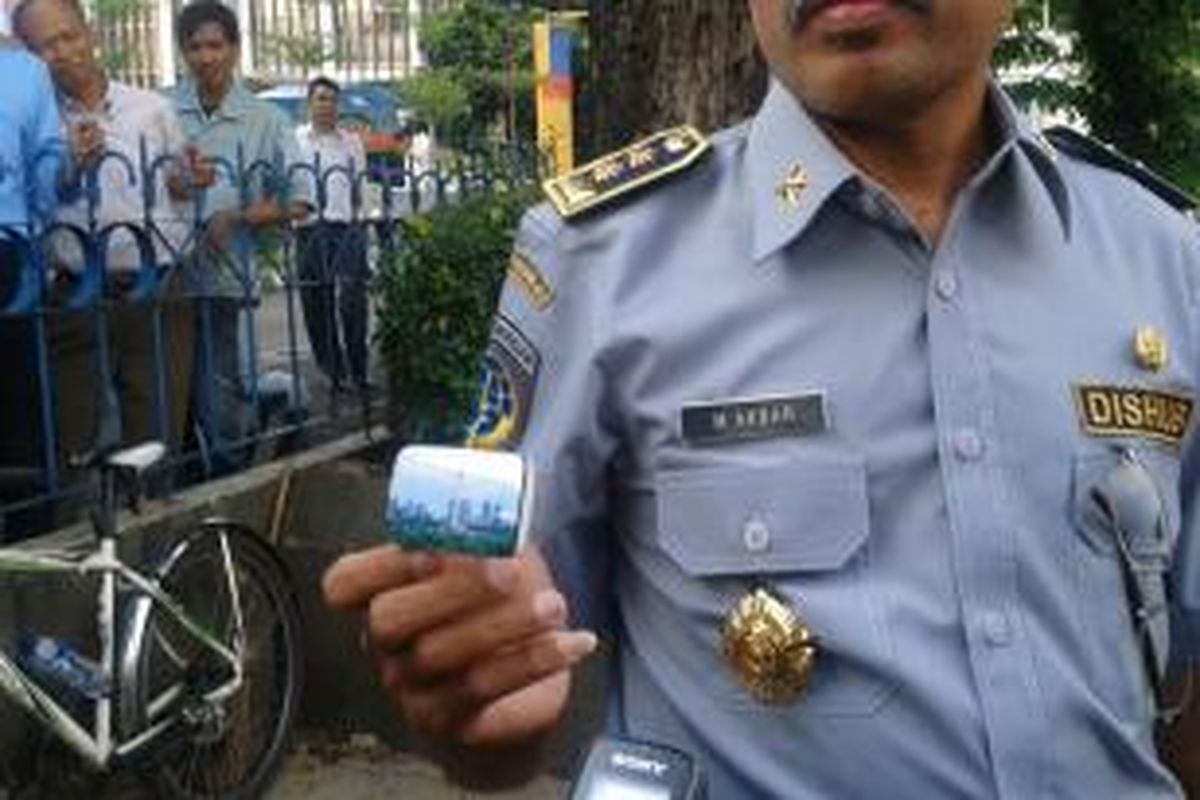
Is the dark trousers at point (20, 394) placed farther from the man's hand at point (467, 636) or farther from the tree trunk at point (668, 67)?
the man's hand at point (467, 636)

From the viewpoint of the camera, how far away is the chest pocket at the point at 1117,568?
1.53 m

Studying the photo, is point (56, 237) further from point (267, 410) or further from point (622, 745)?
point (622, 745)

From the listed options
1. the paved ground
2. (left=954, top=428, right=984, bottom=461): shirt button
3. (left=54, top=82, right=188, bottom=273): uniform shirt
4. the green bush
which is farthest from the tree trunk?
(left=954, top=428, right=984, bottom=461): shirt button

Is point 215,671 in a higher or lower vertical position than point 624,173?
lower

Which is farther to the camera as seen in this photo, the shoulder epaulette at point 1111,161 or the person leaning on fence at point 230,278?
the person leaning on fence at point 230,278

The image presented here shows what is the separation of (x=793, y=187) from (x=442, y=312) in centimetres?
352

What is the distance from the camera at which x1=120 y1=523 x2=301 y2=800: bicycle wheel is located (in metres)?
4.09

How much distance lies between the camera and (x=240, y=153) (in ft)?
17.7

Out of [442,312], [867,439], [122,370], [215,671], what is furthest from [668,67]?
[867,439]

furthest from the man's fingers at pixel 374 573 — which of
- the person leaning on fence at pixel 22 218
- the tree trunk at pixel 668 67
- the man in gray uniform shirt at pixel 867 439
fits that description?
the person leaning on fence at pixel 22 218

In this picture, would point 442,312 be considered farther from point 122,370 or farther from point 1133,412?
point 1133,412

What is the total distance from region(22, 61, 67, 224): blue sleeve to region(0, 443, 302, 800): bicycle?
1.97 ft

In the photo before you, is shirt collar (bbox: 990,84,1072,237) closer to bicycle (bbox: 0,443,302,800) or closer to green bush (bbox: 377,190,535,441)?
bicycle (bbox: 0,443,302,800)

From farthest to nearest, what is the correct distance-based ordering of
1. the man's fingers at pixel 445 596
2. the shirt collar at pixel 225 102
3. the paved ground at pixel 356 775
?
the shirt collar at pixel 225 102, the paved ground at pixel 356 775, the man's fingers at pixel 445 596
